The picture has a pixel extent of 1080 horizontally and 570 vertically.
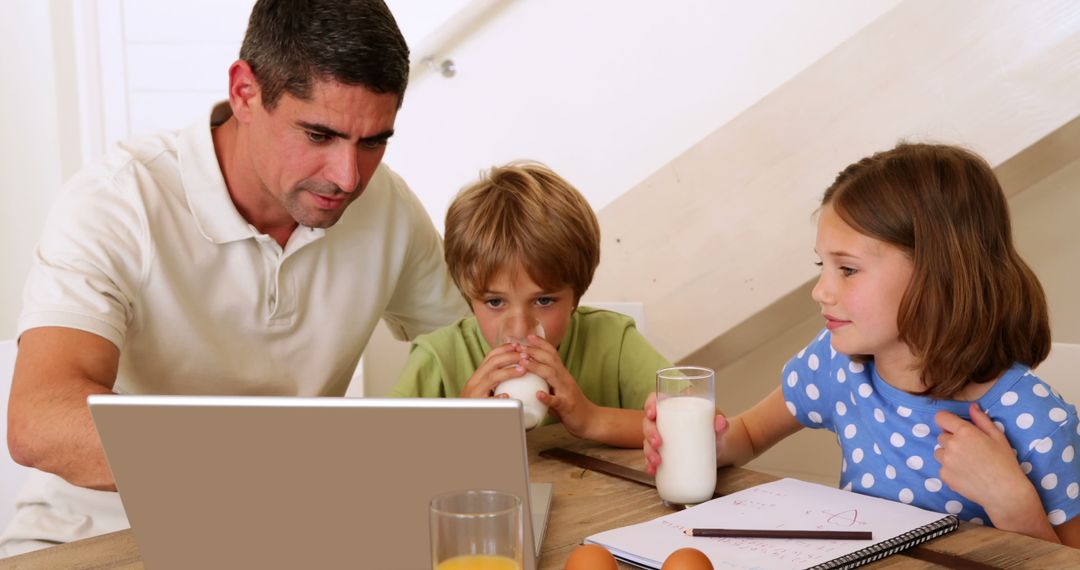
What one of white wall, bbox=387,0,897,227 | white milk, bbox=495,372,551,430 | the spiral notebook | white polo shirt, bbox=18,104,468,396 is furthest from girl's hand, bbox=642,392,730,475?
white wall, bbox=387,0,897,227

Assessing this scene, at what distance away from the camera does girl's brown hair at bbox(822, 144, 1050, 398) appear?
137 centimetres

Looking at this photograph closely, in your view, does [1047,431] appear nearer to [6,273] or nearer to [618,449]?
[618,449]

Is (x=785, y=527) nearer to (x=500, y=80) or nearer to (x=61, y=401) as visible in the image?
(x=61, y=401)

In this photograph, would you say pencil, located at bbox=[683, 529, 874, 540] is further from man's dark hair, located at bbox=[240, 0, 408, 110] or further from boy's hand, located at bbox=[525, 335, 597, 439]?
man's dark hair, located at bbox=[240, 0, 408, 110]

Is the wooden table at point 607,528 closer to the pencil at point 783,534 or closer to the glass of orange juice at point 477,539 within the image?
the pencil at point 783,534

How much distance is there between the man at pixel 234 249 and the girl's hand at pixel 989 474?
0.98 metres

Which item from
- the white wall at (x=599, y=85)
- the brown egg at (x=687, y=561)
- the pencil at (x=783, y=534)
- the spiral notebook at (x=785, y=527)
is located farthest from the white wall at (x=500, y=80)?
the brown egg at (x=687, y=561)

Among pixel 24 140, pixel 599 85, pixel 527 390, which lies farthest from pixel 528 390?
pixel 24 140

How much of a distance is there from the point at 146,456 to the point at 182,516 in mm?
72

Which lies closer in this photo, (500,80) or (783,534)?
(783,534)

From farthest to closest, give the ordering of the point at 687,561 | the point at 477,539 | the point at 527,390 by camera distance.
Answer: the point at 527,390 < the point at 687,561 < the point at 477,539

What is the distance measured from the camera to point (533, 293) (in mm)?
1746

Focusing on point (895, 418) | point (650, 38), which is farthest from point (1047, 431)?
point (650, 38)

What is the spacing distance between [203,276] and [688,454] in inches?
35.9
